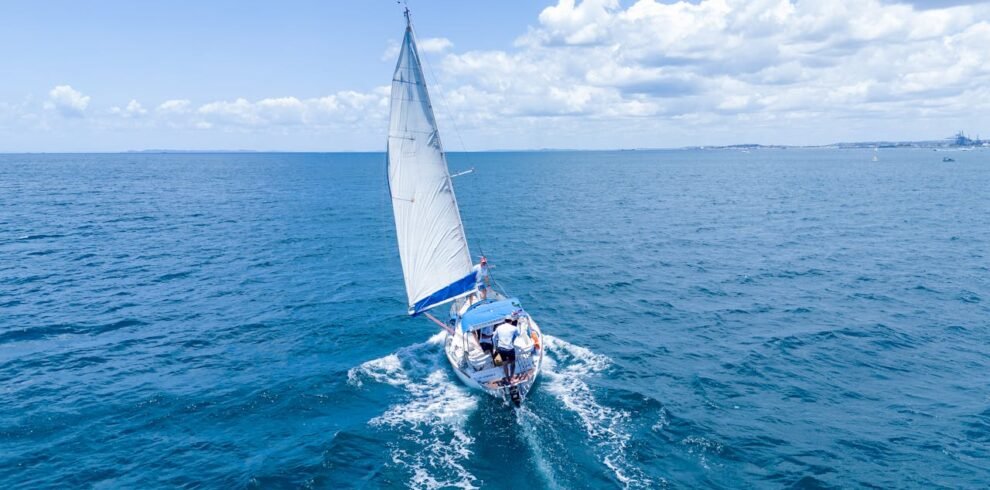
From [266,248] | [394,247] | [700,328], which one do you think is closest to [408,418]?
[700,328]

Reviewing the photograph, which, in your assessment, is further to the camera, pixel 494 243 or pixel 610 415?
pixel 494 243

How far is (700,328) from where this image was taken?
39250mm

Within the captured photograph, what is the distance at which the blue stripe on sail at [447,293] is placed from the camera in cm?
3469

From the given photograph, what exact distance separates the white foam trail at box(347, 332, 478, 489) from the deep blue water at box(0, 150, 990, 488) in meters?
0.14

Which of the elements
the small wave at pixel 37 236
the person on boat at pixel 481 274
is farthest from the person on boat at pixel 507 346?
the small wave at pixel 37 236

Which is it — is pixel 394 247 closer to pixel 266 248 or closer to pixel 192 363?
pixel 266 248

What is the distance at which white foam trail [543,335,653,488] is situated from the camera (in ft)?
76.5

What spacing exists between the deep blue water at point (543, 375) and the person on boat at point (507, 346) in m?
2.06

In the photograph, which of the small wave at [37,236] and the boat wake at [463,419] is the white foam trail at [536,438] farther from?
the small wave at [37,236]

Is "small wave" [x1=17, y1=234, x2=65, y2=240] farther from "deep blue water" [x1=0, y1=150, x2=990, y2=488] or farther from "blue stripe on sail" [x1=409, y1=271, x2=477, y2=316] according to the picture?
"blue stripe on sail" [x1=409, y1=271, x2=477, y2=316]

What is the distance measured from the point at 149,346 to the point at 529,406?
26517 mm

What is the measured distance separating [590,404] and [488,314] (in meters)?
7.46

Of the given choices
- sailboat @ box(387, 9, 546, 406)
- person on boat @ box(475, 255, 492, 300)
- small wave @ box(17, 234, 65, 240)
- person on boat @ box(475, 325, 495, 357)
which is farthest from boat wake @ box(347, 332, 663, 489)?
small wave @ box(17, 234, 65, 240)

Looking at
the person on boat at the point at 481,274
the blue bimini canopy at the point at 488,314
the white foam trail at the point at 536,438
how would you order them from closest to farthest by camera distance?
the white foam trail at the point at 536,438 < the blue bimini canopy at the point at 488,314 < the person on boat at the point at 481,274
